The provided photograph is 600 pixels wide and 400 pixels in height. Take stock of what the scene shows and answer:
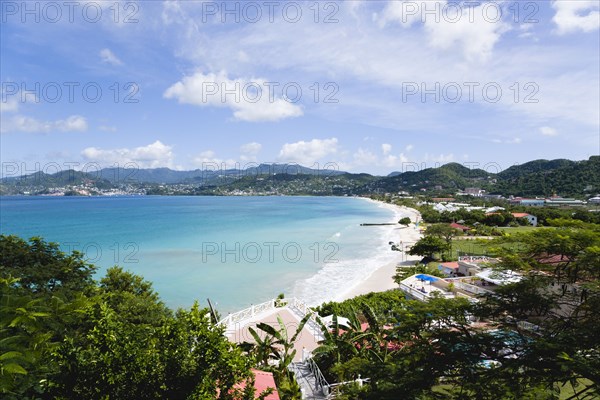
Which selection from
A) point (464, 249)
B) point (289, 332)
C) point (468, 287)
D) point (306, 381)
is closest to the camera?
point (306, 381)

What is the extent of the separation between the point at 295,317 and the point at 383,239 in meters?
44.6

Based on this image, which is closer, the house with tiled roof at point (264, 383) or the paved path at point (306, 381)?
the house with tiled roof at point (264, 383)

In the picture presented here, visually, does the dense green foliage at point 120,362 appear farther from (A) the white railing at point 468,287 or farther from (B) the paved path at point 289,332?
(A) the white railing at point 468,287

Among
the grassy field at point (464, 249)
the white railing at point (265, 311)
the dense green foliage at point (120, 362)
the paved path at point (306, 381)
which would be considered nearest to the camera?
the dense green foliage at point (120, 362)

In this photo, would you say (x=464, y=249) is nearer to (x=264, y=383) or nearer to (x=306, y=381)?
(x=306, y=381)

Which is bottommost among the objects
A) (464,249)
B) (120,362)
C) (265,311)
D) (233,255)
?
(233,255)

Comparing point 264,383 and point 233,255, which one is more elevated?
point 264,383

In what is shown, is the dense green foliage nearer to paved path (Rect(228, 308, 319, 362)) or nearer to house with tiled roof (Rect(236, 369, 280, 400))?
house with tiled roof (Rect(236, 369, 280, 400))

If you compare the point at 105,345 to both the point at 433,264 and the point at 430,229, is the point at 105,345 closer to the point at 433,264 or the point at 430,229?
the point at 433,264

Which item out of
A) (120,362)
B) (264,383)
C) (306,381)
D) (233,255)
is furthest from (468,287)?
(233,255)

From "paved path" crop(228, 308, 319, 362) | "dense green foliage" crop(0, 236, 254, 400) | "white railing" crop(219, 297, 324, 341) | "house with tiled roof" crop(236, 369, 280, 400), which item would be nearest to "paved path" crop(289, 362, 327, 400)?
"paved path" crop(228, 308, 319, 362)

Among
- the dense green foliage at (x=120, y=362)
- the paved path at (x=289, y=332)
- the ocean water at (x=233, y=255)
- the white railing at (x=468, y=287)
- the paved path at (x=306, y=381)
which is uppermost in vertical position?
the dense green foliage at (x=120, y=362)

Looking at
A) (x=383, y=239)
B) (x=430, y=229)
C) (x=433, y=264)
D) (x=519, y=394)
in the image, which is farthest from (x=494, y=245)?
(x=383, y=239)

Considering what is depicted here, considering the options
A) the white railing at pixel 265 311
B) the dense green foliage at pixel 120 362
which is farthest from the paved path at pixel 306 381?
the dense green foliage at pixel 120 362
